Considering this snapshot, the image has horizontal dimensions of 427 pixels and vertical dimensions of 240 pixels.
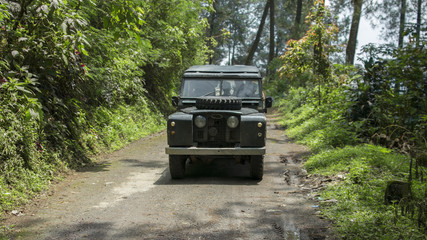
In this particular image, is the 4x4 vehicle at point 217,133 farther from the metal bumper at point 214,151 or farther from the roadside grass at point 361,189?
the roadside grass at point 361,189

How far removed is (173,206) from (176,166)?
188 centimetres

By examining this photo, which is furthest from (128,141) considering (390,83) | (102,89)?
(390,83)

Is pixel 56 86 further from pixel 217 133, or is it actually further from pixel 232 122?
pixel 232 122

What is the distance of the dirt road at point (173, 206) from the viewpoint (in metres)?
4.68

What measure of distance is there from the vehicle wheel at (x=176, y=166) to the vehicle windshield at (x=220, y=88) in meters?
1.81

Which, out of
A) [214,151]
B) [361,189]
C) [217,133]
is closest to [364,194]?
[361,189]

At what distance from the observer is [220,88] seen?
8859 mm

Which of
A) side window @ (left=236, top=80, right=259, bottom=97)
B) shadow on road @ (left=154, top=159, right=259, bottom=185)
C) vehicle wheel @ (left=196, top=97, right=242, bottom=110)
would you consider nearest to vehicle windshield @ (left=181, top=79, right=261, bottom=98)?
side window @ (left=236, top=80, right=259, bottom=97)

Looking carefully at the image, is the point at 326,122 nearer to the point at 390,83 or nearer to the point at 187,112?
the point at 390,83

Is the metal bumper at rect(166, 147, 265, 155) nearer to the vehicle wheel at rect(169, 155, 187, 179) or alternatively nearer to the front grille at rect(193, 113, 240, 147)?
the vehicle wheel at rect(169, 155, 187, 179)

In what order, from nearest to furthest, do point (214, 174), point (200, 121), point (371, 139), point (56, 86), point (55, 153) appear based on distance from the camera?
point (200, 121)
point (55, 153)
point (214, 174)
point (56, 86)
point (371, 139)

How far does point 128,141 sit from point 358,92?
23.0 feet

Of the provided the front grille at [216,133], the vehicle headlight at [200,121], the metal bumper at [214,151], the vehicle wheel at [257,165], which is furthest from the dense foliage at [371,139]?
the vehicle headlight at [200,121]

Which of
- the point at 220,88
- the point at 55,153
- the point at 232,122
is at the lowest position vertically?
the point at 55,153
